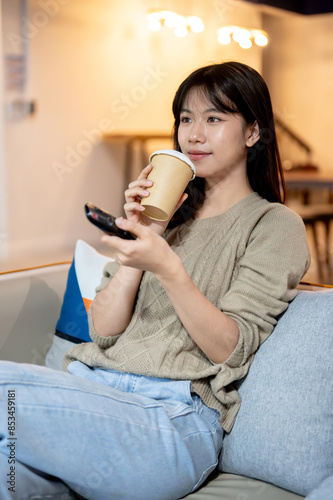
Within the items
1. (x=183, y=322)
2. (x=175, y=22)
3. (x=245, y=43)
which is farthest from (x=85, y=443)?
(x=245, y=43)

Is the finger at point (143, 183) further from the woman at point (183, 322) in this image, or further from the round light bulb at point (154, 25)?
the round light bulb at point (154, 25)

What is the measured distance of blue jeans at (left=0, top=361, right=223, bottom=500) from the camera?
947 mm

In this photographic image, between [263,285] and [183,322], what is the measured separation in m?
0.17

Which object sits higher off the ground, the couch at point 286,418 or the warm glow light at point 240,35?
the warm glow light at point 240,35

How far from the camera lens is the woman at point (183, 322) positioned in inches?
38.1

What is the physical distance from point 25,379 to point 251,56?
6.53 m

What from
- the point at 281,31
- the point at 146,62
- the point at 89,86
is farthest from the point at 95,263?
the point at 281,31

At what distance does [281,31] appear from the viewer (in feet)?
24.1

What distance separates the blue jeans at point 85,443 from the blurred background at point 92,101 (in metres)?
3.05

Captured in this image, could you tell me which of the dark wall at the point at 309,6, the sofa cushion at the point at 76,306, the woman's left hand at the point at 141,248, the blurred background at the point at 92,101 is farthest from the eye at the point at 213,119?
the dark wall at the point at 309,6

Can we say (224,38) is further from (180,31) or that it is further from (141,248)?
(141,248)

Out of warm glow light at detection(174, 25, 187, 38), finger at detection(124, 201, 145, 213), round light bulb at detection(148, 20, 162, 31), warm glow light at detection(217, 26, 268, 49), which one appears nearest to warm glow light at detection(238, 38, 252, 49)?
warm glow light at detection(217, 26, 268, 49)

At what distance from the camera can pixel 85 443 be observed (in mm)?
958

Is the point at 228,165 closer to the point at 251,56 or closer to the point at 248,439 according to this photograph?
the point at 248,439
